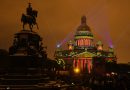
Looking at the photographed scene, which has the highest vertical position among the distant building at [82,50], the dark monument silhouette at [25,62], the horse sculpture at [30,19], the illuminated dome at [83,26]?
the illuminated dome at [83,26]

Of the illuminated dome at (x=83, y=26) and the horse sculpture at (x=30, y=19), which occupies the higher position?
the illuminated dome at (x=83, y=26)

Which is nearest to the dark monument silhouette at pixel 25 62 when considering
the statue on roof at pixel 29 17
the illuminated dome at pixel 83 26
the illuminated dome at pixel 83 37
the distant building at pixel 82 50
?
the statue on roof at pixel 29 17

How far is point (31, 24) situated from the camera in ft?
91.1

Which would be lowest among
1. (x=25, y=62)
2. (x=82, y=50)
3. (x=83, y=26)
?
(x=25, y=62)

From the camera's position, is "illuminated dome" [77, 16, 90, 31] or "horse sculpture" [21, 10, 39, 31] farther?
"illuminated dome" [77, 16, 90, 31]

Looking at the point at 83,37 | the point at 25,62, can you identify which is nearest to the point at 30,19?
the point at 25,62

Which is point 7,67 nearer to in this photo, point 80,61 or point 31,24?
point 31,24

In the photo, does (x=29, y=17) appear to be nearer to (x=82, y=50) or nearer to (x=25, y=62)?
(x=25, y=62)

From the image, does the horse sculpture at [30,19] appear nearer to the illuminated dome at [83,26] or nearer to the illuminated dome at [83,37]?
the illuminated dome at [83,37]

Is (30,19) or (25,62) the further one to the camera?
(30,19)

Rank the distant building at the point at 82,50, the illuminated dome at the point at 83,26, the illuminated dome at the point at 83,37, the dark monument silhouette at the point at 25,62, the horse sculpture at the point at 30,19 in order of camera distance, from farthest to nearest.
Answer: the illuminated dome at the point at 83,26 → the illuminated dome at the point at 83,37 → the distant building at the point at 82,50 → the horse sculpture at the point at 30,19 → the dark monument silhouette at the point at 25,62

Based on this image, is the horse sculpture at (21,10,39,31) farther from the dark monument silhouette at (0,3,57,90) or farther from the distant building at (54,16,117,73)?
the distant building at (54,16,117,73)

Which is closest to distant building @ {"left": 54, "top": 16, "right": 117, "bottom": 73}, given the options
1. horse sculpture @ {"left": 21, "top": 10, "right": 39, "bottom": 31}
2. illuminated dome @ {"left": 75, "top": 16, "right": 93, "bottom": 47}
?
illuminated dome @ {"left": 75, "top": 16, "right": 93, "bottom": 47}

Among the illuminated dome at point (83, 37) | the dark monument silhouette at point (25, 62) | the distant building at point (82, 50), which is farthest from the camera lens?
the illuminated dome at point (83, 37)
